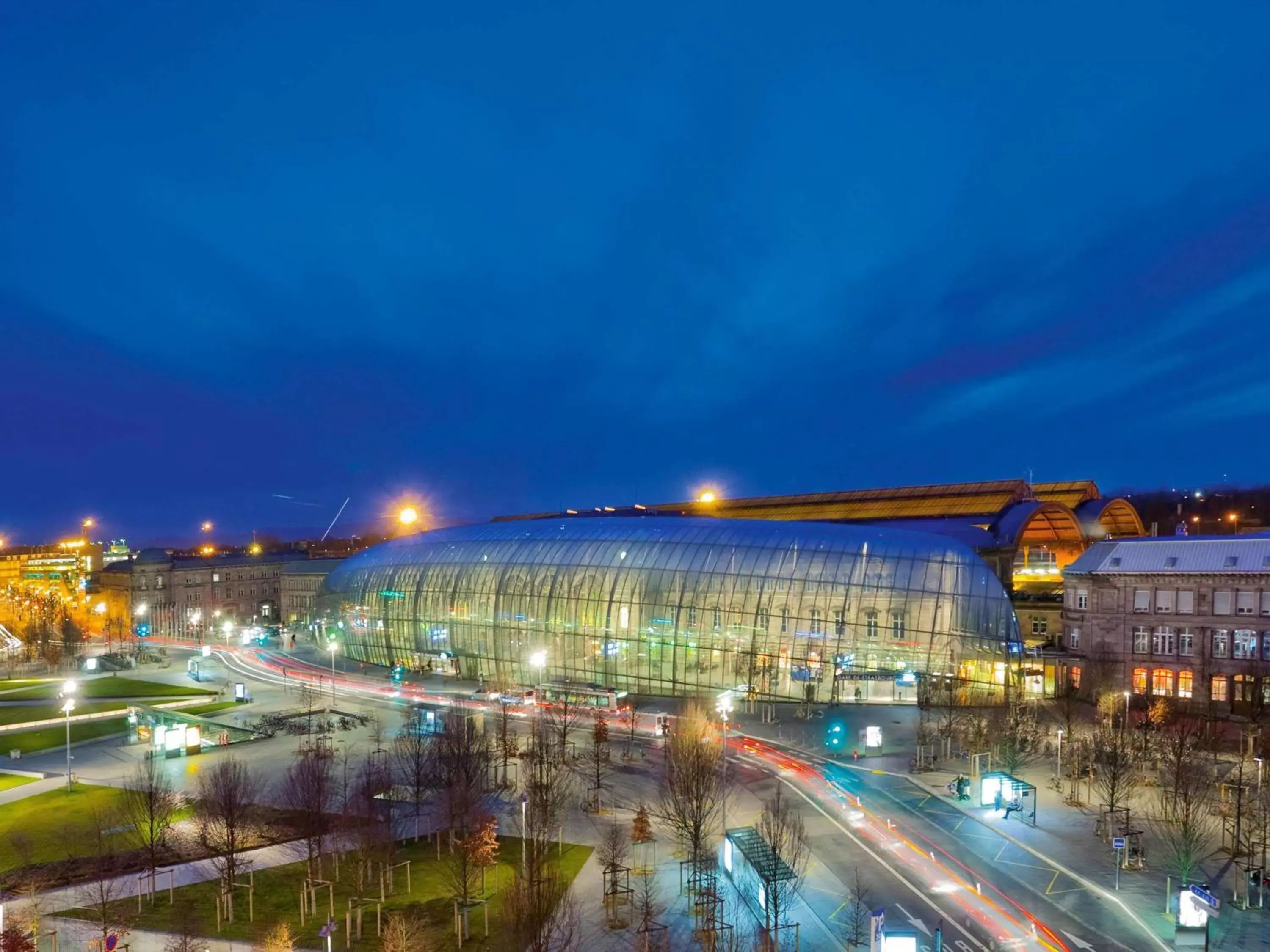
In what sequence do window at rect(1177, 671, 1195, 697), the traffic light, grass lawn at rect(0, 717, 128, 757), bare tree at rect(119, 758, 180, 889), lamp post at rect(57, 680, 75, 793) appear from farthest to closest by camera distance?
window at rect(1177, 671, 1195, 697)
grass lawn at rect(0, 717, 128, 757)
the traffic light
lamp post at rect(57, 680, 75, 793)
bare tree at rect(119, 758, 180, 889)

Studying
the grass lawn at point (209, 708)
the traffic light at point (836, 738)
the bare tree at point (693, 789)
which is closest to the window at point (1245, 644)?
the traffic light at point (836, 738)

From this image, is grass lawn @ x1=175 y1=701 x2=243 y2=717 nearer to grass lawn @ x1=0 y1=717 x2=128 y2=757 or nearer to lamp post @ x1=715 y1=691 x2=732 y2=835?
grass lawn @ x1=0 y1=717 x2=128 y2=757

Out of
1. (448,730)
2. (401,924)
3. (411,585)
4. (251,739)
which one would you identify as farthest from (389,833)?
(411,585)

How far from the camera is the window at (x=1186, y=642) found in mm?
73438

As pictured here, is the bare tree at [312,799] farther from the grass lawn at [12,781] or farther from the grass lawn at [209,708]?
the grass lawn at [209,708]

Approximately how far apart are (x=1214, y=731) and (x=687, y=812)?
144ft

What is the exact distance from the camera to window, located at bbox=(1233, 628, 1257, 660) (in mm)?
70125

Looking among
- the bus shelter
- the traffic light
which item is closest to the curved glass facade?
the traffic light

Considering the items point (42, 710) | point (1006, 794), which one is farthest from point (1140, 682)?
point (42, 710)

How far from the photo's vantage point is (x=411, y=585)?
103 m

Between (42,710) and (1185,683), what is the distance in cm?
10443

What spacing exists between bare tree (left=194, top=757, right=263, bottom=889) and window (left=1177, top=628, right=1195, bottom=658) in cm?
7638

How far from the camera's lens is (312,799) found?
1442 inches

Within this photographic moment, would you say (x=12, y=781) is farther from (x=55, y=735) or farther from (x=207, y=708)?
(x=207, y=708)
